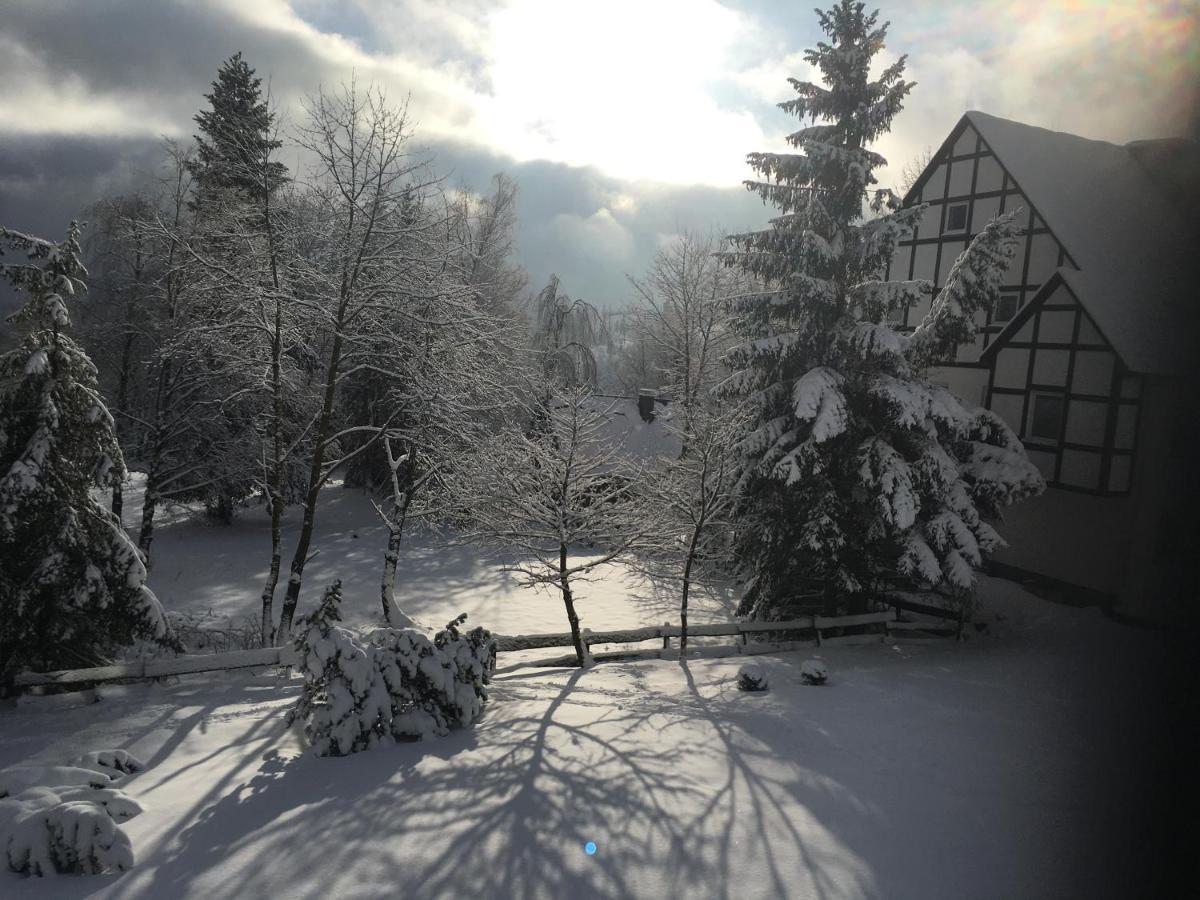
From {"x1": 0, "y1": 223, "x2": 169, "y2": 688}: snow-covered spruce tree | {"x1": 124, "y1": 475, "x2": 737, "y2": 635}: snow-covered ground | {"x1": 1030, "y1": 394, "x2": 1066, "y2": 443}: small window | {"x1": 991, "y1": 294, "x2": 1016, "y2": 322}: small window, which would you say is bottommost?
{"x1": 124, "y1": 475, "x2": 737, "y2": 635}: snow-covered ground

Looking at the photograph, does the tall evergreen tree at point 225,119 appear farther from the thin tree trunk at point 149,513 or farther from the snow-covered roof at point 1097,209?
the snow-covered roof at point 1097,209

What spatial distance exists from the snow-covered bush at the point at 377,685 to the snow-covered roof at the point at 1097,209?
39.0 ft

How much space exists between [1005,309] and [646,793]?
1617 centimetres

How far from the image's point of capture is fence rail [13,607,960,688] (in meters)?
9.02

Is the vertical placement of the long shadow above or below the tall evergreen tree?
below

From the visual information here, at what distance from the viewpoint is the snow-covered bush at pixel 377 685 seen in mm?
7629

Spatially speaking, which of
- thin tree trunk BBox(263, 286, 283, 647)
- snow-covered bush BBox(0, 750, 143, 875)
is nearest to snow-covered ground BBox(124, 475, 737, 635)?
thin tree trunk BBox(263, 286, 283, 647)

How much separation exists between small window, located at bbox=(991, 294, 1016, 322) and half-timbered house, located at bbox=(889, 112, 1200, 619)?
29 mm

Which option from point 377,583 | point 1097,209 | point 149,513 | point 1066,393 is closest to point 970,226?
point 1097,209

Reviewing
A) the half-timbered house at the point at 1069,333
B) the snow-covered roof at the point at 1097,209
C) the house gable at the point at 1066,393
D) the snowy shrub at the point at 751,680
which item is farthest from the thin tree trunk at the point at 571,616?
the house gable at the point at 1066,393

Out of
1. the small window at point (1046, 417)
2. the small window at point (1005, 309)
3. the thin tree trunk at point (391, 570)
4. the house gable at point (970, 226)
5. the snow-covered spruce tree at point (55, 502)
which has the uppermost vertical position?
the house gable at point (970, 226)

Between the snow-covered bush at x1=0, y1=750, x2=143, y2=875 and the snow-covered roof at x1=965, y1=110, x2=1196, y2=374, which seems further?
the snow-covered roof at x1=965, y1=110, x2=1196, y2=374

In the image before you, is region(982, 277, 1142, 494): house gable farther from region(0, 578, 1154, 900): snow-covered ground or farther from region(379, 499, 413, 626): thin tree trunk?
region(379, 499, 413, 626): thin tree trunk

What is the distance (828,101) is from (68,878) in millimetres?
15518
